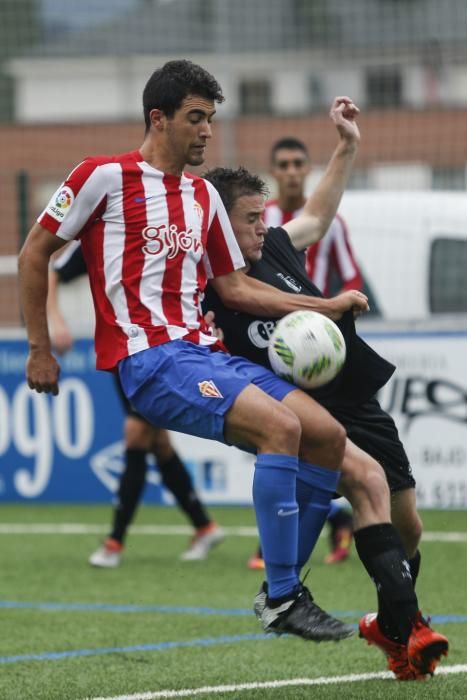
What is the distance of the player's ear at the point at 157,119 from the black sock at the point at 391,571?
1.67 meters

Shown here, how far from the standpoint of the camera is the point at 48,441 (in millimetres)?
11727

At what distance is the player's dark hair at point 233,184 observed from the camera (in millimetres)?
5605

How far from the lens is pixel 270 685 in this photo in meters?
5.30

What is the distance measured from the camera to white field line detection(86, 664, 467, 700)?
16.7 ft

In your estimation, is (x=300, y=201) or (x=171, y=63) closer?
(x=171, y=63)

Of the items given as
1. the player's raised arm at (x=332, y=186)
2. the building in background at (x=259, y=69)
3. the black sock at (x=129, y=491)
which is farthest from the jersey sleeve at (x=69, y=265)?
the building in background at (x=259, y=69)

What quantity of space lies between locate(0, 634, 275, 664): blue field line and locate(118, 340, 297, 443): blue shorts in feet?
4.43

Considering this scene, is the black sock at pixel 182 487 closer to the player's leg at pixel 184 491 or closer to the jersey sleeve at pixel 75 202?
the player's leg at pixel 184 491

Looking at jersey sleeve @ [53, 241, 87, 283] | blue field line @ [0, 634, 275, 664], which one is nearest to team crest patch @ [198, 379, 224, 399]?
blue field line @ [0, 634, 275, 664]

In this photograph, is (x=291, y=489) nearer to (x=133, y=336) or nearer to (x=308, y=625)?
(x=308, y=625)

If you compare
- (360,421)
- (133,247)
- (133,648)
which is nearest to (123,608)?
(133,648)

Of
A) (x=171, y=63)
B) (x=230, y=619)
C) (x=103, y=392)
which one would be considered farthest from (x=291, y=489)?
(x=103, y=392)

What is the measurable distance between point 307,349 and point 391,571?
877mm

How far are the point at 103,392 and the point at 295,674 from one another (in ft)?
20.9
